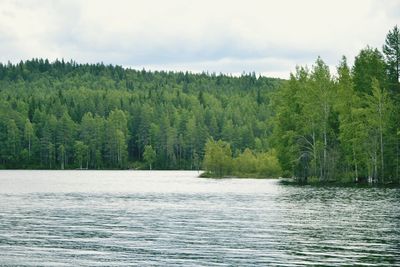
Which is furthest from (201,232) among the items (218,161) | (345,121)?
(218,161)

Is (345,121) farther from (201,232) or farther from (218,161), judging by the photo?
(201,232)

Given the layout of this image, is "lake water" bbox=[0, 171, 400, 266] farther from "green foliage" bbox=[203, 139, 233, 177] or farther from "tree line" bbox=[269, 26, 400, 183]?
"green foliage" bbox=[203, 139, 233, 177]

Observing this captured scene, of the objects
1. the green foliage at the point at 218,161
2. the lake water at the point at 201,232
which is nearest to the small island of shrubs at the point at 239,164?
the green foliage at the point at 218,161

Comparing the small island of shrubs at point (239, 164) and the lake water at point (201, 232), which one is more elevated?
the small island of shrubs at point (239, 164)

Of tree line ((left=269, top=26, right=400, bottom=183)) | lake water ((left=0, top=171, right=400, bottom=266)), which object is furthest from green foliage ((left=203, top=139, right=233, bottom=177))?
lake water ((left=0, top=171, right=400, bottom=266))

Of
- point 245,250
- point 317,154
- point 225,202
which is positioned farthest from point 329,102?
→ point 245,250

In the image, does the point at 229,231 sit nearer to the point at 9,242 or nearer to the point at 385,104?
the point at 9,242

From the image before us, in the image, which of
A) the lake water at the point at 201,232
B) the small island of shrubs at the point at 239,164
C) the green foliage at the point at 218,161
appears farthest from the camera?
the green foliage at the point at 218,161

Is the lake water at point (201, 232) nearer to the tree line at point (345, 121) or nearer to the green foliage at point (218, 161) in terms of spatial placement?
the tree line at point (345, 121)

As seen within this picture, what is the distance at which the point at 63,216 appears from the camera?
50.8 metres

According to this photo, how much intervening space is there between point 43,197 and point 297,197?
2468cm

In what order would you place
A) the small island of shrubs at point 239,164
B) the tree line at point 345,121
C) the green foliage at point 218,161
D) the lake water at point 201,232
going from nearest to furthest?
the lake water at point 201,232, the tree line at point 345,121, the small island of shrubs at point 239,164, the green foliage at point 218,161

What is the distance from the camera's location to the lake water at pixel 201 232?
1235 inches

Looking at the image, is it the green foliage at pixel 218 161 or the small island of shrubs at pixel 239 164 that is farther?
the green foliage at pixel 218 161
